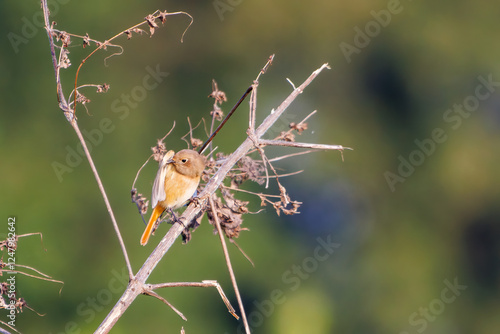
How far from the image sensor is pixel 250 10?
9984mm

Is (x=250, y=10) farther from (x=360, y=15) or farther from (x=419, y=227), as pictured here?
(x=419, y=227)

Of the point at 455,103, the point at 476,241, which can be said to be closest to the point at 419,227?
the point at 476,241
